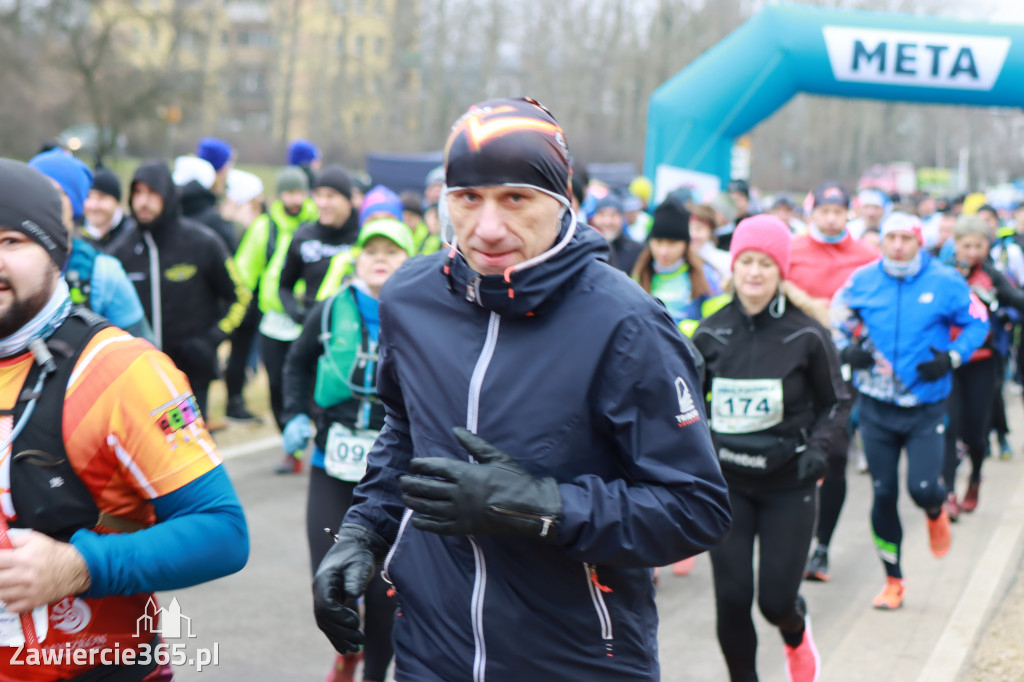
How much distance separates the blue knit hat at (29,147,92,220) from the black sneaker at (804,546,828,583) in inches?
182

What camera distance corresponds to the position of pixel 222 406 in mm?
11016

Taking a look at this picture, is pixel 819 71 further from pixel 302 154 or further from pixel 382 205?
pixel 382 205

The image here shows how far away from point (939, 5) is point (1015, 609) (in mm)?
64456

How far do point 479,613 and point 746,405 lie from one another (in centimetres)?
272

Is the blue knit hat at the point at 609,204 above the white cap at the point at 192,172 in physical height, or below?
below

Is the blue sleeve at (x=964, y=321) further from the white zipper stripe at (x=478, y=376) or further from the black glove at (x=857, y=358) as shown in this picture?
the white zipper stripe at (x=478, y=376)

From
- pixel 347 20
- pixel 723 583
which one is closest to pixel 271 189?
pixel 347 20

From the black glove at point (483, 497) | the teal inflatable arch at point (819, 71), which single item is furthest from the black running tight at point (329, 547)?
the teal inflatable arch at point (819, 71)

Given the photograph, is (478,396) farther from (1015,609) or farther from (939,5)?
(939,5)

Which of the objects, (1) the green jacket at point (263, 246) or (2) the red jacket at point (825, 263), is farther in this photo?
(1) the green jacket at point (263, 246)

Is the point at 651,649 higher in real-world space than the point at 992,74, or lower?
lower

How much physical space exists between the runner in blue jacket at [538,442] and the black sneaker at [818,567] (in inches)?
180

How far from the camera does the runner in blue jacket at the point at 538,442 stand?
221 centimetres

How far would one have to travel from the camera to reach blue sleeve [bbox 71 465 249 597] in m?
2.25
